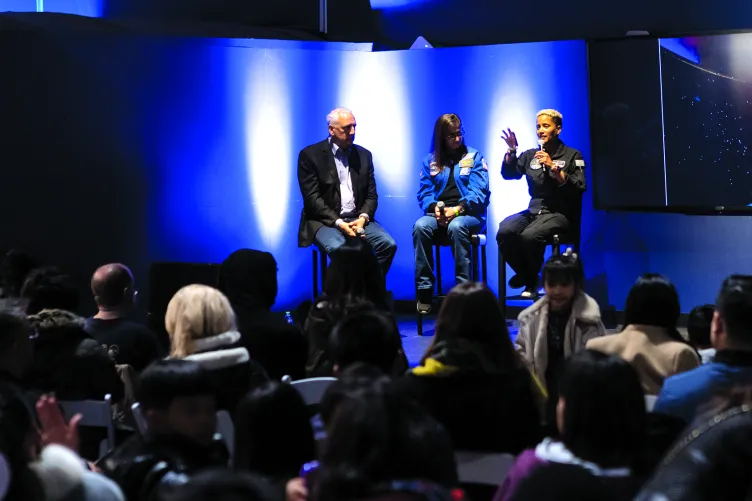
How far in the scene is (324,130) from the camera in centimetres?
752

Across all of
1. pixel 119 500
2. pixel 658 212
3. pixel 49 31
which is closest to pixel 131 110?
pixel 49 31

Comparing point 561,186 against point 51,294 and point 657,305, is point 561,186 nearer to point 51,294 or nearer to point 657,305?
point 657,305

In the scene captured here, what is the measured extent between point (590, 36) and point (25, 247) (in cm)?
411

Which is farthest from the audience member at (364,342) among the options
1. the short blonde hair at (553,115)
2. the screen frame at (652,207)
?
the screen frame at (652,207)

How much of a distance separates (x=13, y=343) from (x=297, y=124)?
4746 mm

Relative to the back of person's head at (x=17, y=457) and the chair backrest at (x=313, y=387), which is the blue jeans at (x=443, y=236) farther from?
the back of person's head at (x=17, y=457)

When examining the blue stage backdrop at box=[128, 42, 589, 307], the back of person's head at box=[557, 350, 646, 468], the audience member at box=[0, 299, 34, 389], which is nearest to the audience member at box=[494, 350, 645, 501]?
the back of person's head at box=[557, 350, 646, 468]

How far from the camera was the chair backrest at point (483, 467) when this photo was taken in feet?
8.21

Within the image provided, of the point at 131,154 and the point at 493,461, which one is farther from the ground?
the point at 131,154

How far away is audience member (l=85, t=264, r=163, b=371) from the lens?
3670mm

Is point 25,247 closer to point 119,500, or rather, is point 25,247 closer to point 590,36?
point 590,36

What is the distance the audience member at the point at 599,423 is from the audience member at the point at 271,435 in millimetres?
427

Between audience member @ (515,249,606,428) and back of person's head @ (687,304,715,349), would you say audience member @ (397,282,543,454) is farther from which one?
back of person's head @ (687,304,715,349)

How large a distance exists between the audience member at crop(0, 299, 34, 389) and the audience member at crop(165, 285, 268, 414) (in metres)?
0.46
